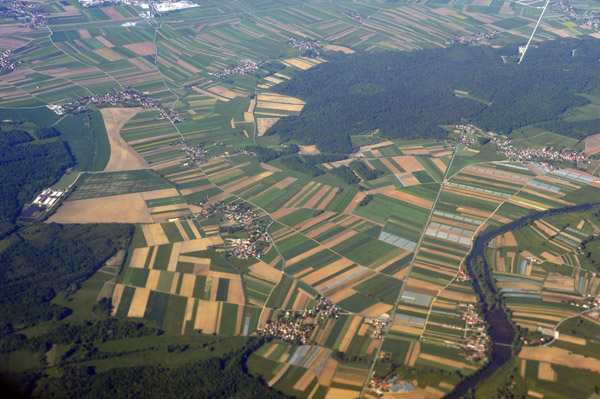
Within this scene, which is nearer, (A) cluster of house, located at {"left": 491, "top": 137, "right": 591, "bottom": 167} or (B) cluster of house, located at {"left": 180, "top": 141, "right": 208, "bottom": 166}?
(A) cluster of house, located at {"left": 491, "top": 137, "right": 591, "bottom": 167}

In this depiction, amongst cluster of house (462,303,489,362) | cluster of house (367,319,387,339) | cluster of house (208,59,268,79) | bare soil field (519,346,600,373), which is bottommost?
cluster of house (367,319,387,339)

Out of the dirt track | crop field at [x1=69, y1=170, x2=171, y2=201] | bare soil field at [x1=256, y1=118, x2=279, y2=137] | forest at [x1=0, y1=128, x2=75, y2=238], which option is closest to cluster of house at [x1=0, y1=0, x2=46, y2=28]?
the dirt track

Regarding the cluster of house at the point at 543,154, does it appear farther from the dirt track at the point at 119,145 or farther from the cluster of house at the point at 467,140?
the dirt track at the point at 119,145

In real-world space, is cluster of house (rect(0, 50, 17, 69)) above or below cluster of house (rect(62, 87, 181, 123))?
above

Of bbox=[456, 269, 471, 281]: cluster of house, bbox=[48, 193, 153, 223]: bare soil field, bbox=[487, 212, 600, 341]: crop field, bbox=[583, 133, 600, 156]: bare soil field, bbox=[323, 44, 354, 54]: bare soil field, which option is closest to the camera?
bbox=[487, 212, 600, 341]: crop field

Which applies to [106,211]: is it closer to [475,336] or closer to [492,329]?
[475,336]

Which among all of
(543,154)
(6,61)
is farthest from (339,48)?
(6,61)

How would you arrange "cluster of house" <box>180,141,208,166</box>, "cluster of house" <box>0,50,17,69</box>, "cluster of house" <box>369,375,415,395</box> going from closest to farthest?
"cluster of house" <box>369,375,415,395</box>, "cluster of house" <box>180,141,208,166</box>, "cluster of house" <box>0,50,17,69</box>

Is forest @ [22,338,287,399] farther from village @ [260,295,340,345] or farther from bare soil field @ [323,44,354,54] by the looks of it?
bare soil field @ [323,44,354,54]
